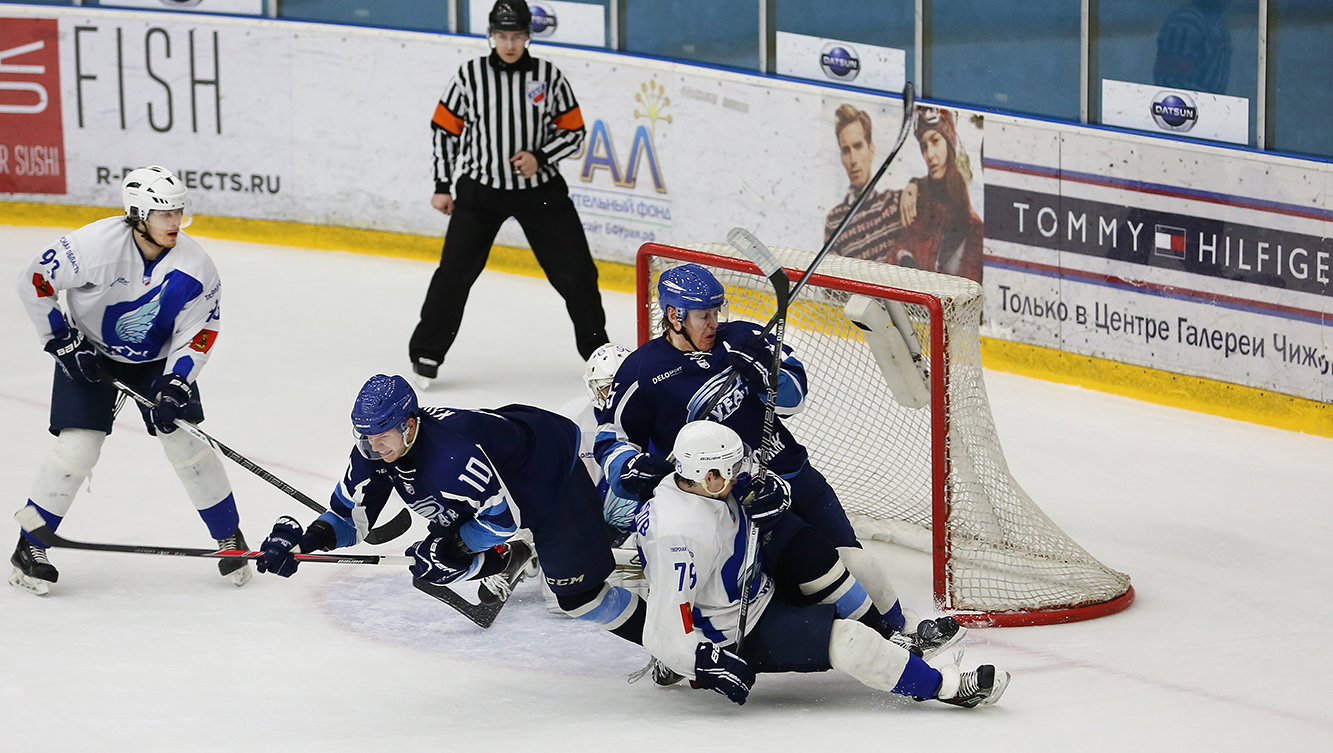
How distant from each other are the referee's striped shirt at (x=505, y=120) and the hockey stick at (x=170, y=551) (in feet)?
7.55

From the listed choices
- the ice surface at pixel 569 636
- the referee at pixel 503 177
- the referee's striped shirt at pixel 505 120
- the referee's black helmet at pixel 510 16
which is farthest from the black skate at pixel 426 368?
the referee's black helmet at pixel 510 16

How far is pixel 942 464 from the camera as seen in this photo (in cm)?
439

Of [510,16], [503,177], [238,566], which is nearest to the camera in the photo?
[238,566]

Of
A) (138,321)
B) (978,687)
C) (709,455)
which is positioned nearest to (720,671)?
(709,455)

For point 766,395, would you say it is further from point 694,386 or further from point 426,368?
point 426,368

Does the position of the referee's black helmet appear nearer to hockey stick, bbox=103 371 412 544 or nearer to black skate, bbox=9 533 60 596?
hockey stick, bbox=103 371 412 544

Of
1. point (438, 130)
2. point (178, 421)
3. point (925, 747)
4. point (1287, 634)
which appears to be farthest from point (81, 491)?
point (1287, 634)

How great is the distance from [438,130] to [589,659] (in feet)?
9.40

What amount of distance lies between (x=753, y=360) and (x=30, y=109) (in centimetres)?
608

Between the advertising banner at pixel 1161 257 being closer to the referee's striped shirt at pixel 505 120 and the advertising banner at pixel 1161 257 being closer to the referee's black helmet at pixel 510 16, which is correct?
the referee's striped shirt at pixel 505 120

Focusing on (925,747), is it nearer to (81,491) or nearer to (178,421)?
(178,421)

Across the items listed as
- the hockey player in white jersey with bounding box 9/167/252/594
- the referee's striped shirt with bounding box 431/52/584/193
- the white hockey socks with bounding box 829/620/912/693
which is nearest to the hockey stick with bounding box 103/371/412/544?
the hockey player in white jersey with bounding box 9/167/252/594

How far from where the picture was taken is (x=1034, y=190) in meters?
6.54

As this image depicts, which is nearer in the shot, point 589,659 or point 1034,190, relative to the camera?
point 589,659
